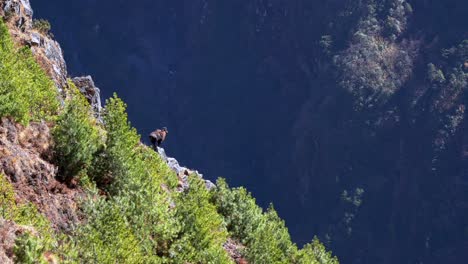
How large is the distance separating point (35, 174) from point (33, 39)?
12354 millimetres

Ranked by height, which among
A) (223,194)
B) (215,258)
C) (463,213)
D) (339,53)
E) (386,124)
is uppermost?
(339,53)

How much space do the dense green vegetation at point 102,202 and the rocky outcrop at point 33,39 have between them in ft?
10.6

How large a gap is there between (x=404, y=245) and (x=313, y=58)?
62.5 m

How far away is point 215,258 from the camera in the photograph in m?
17.5

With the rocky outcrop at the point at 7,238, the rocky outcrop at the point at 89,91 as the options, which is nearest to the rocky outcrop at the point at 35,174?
the rocky outcrop at the point at 7,238

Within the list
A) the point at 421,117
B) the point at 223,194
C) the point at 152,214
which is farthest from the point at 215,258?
the point at 421,117

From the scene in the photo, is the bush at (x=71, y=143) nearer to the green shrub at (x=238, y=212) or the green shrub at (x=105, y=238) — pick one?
the green shrub at (x=105, y=238)

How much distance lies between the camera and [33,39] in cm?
2616

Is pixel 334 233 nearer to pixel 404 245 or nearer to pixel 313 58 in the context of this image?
pixel 404 245

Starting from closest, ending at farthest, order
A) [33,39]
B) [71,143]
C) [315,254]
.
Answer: [71,143] < [33,39] < [315,254]

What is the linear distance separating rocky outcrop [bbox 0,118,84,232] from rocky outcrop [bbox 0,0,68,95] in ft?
24.4

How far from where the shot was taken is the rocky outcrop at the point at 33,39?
24.6 meters

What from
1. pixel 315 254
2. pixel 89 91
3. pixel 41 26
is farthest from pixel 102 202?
pixel 315 254

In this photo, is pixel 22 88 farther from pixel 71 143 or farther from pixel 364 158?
pixel 364 158
